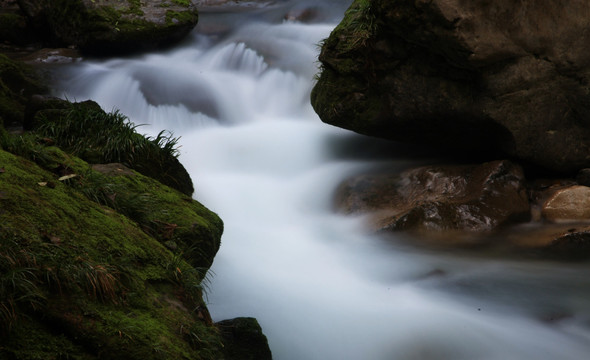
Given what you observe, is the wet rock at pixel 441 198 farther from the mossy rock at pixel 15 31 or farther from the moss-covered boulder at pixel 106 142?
the mossy rock at pixel 15 31

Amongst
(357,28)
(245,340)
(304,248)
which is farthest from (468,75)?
(245,340)

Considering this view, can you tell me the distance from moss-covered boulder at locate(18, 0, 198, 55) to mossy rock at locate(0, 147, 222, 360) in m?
8.83

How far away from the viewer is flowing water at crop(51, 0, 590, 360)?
Answer: 4547 millimetres

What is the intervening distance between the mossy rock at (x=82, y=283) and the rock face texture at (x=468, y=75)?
4292 mm

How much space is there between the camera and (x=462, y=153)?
26.9 ft

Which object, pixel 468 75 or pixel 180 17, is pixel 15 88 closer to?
pixel 180 17

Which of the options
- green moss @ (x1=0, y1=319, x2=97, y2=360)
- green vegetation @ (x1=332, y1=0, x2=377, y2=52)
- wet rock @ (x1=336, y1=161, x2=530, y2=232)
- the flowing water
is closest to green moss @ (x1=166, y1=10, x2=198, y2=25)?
the flowing water

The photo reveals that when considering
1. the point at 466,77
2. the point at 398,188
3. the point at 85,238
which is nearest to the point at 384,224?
the point at 398,188

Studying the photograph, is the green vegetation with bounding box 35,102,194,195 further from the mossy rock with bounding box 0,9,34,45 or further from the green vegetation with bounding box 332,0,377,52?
the mossy rock with bounding box 0,9,34,45

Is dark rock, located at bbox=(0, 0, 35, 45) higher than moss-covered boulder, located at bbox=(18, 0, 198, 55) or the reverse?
the reverse

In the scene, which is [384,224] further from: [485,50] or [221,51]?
[221,51]

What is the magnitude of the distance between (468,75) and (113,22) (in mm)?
8368

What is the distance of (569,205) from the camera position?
682cm

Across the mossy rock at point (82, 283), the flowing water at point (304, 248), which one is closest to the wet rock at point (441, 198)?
the flowing water at point (304, 248)
